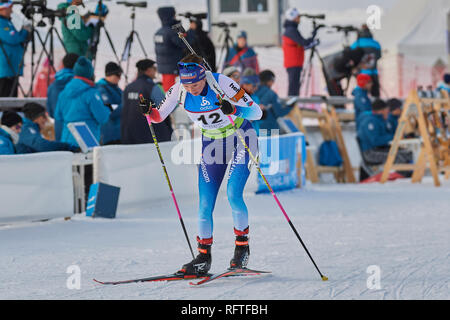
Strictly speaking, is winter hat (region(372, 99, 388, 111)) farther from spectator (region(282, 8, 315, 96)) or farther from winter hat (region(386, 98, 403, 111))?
spectator (region(282, 8, 315, 96))

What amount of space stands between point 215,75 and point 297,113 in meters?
7.92

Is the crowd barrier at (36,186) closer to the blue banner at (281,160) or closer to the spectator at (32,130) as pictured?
the spectator at (32,130)

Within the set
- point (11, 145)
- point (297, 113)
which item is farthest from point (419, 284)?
point (297, 113)

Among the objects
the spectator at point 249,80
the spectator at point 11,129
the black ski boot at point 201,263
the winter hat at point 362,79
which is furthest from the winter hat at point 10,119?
the winter hat at point 362,79

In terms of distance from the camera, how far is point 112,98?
10.3 metres

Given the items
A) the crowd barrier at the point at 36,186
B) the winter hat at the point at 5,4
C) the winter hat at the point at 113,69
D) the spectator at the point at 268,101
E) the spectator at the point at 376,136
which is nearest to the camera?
the crowd barrier at the point at 36,186

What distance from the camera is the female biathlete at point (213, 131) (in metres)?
5.50

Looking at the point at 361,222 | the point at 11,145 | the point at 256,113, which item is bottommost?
the point at 361,222

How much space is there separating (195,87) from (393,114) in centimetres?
932

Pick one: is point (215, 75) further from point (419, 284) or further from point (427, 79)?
point (427, 79)

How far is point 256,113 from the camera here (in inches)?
223

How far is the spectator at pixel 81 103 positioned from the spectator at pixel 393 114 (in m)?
5.93

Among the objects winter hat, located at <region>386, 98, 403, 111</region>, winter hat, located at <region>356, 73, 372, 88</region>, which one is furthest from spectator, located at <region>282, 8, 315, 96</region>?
winter hat, located at <region>386, 98, 403, 111</region>
